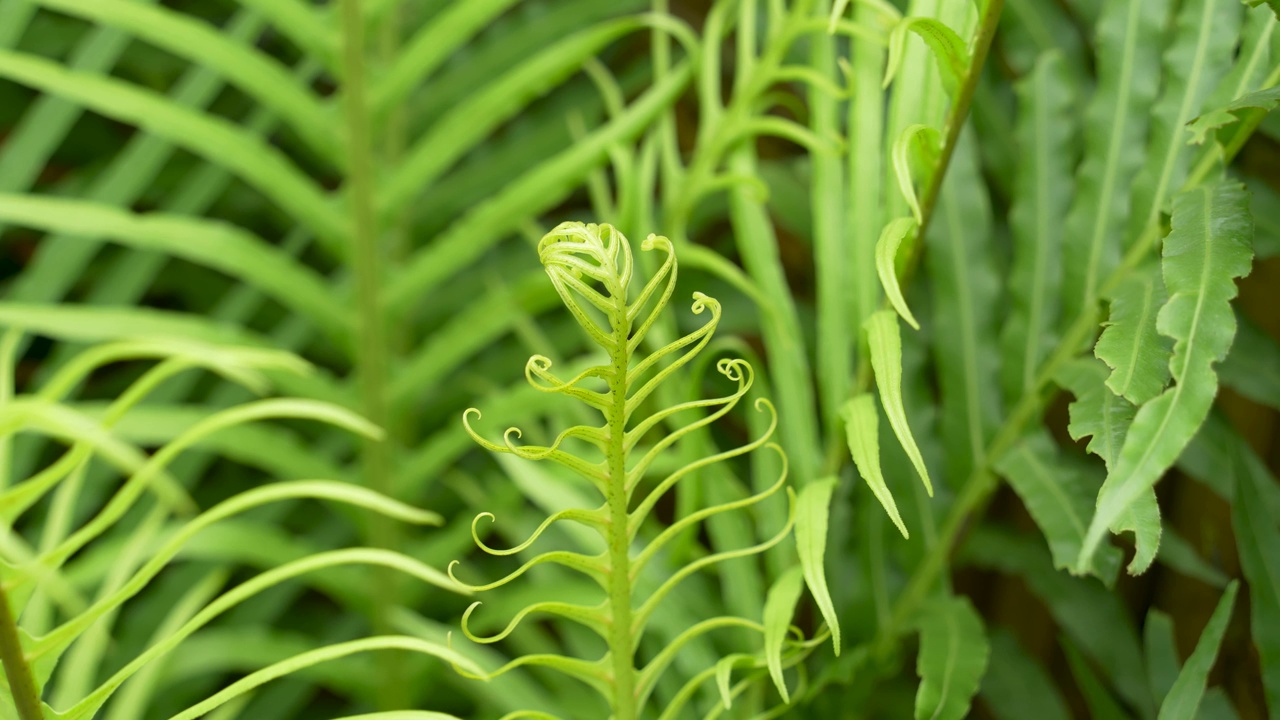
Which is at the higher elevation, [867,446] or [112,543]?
[112,543]

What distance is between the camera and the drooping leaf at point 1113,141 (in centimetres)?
43

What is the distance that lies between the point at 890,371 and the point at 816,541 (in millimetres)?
60

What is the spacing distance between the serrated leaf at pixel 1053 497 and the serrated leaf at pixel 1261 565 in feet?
0.24

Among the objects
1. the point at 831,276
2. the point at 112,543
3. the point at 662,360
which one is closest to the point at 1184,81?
the point at 831,276

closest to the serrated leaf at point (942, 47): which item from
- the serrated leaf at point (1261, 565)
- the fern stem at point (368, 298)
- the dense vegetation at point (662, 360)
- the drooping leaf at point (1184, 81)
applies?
the dense vegetation at point (662, 360)

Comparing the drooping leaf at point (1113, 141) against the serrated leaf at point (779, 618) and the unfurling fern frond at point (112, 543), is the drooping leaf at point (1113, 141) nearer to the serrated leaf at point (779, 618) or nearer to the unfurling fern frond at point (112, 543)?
the serrated leaf at point (779, 618)

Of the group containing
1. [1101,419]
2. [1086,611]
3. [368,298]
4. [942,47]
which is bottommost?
[1086,611]

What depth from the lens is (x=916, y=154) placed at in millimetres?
367

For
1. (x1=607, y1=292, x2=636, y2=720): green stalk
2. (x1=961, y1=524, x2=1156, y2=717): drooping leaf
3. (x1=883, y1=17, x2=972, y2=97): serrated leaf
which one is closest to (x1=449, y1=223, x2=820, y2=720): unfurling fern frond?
(x1=607, y1=292, x2=636, y2=720): green stalk

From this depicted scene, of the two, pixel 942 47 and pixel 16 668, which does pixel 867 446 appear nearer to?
pixel 942 47

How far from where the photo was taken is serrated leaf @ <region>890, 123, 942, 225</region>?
0.32m

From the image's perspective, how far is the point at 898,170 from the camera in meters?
0.32

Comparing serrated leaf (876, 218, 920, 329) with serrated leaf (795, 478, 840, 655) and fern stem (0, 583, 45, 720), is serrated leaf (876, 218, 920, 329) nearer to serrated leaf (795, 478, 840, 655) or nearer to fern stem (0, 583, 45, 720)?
serrated leaf (795, 478, 840, 655)

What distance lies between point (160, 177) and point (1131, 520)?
0.65 metres
